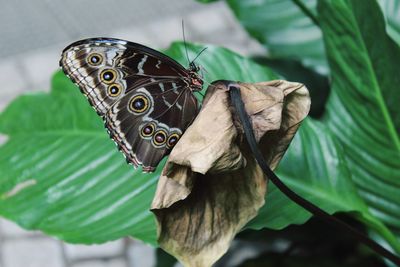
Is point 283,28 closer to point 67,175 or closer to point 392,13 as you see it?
point 392,13

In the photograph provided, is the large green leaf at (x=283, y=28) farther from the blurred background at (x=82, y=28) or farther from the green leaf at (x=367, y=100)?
the blurred background at (x=82, y=28)

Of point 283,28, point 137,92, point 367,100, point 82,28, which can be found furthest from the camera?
point 82,28

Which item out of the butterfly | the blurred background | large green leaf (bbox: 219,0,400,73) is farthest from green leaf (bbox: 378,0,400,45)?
the blurred background

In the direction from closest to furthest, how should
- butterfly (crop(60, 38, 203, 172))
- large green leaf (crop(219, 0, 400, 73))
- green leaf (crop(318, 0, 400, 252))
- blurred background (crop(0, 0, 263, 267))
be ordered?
butterfly (crop(60, 38, 203, 172))
green leaf (crop(318, 0, 400, 252))
large green leaf (crop(219, 0, 400, 73))
blurred background (crop(0, 0, 263, 267))

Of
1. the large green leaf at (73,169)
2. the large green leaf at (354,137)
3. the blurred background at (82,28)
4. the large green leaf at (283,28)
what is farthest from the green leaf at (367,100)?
the blurred background at (82,28)

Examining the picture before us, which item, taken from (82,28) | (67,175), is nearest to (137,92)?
(67,175)

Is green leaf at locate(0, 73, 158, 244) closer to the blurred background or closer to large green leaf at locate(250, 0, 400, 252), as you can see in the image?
large green leaf at locate(250, 0, 400, 252)
